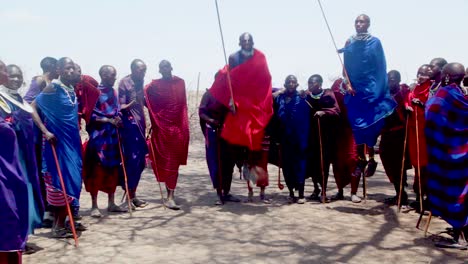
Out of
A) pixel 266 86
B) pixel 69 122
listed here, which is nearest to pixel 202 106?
pixel 266 86

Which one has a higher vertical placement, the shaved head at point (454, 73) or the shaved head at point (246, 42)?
the shaved head at point (246, 42)

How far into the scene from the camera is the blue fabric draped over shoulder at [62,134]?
5000 mm

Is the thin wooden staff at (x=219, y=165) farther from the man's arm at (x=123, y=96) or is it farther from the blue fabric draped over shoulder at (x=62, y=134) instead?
the blue fabric draped over shoulder at (x=62, y=134)

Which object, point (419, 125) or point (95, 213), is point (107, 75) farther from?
point (419, 125)

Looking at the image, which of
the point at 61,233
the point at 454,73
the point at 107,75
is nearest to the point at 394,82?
the point at 454,73

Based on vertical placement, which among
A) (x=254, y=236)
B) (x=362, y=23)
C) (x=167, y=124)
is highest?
A: (x=362, y=23)

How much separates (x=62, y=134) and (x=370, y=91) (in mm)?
4032

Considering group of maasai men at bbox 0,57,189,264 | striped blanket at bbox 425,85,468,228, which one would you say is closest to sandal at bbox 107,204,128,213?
group of maasai men at bbox 0,57,189,264

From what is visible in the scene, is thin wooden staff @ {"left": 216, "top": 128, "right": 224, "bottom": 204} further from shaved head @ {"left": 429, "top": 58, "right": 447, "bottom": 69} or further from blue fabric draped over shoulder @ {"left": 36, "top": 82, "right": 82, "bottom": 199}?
shaved head @ {"left": 429, "top": 58, "right": 447, "bottom": 69}

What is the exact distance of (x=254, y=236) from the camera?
5.22 meters

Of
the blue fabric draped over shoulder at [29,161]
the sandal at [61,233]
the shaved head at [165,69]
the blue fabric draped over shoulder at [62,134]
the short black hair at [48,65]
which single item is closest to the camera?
the blue fabric draped over shoulder at [29,161]

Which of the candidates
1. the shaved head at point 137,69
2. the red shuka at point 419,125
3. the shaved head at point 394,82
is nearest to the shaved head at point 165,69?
the shaved head at point 137,69

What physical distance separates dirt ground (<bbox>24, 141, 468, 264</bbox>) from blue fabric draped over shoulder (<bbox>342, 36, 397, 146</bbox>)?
1143 millimetres

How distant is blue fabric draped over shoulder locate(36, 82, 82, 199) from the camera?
197 inches
